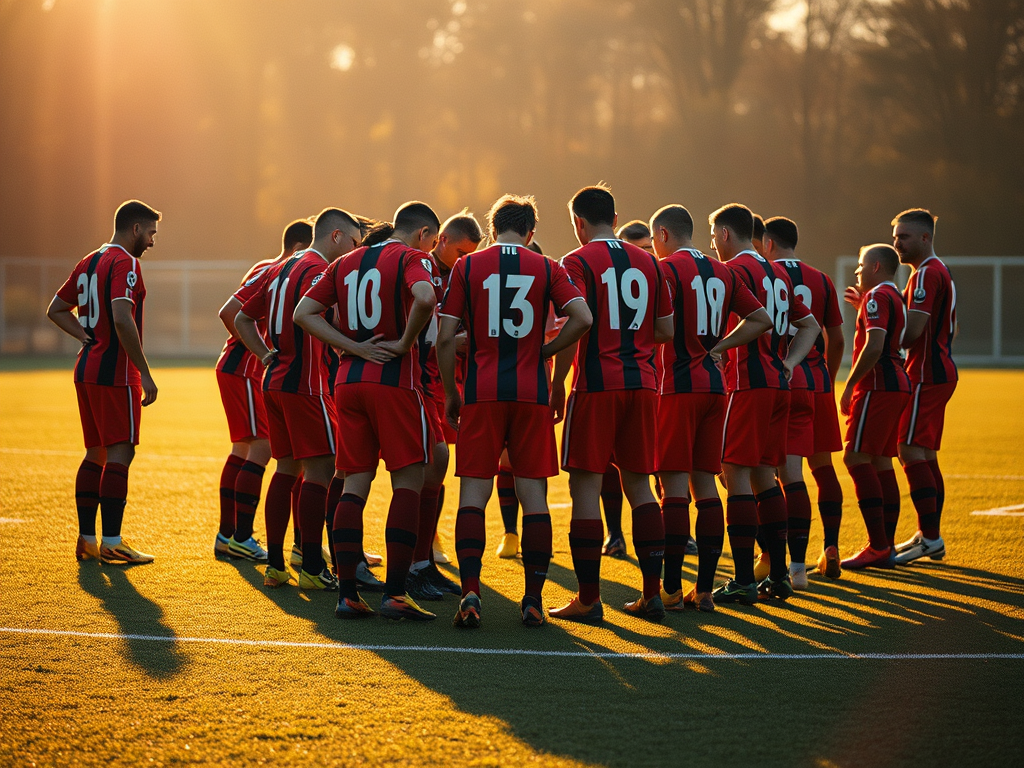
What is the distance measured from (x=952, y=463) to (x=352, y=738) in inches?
376

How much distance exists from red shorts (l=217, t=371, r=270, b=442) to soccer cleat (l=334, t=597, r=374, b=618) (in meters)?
1.98

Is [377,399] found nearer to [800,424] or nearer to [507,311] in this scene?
[507,311]

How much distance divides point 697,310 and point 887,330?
1.86 meters

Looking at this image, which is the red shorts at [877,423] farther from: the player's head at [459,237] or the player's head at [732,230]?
the player's head at [459,237]

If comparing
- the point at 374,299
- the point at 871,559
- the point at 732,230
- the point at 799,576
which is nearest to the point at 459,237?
the point at 374,299

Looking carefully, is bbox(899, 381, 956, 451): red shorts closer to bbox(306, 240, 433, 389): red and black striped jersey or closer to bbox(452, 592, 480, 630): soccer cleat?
bbox(452, 592, 480, 630): soccer cleat

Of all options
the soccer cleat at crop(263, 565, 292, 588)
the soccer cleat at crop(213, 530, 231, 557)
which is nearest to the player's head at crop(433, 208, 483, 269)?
the soccer cleat at crop(263, 565, 292, 588)

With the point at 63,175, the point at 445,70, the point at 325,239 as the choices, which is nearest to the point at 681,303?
the point at 325,239

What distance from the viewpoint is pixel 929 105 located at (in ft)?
120

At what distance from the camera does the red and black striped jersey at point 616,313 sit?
5.21 m

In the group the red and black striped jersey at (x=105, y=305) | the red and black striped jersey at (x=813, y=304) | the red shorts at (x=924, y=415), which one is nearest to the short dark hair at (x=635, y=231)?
the red and black striped jersey at (x=813, y=304)

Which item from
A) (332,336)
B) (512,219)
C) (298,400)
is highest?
(512,219)

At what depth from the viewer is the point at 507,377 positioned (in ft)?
16.6

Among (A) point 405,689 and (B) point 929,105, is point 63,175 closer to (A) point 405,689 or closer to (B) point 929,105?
(B) point 929,105
